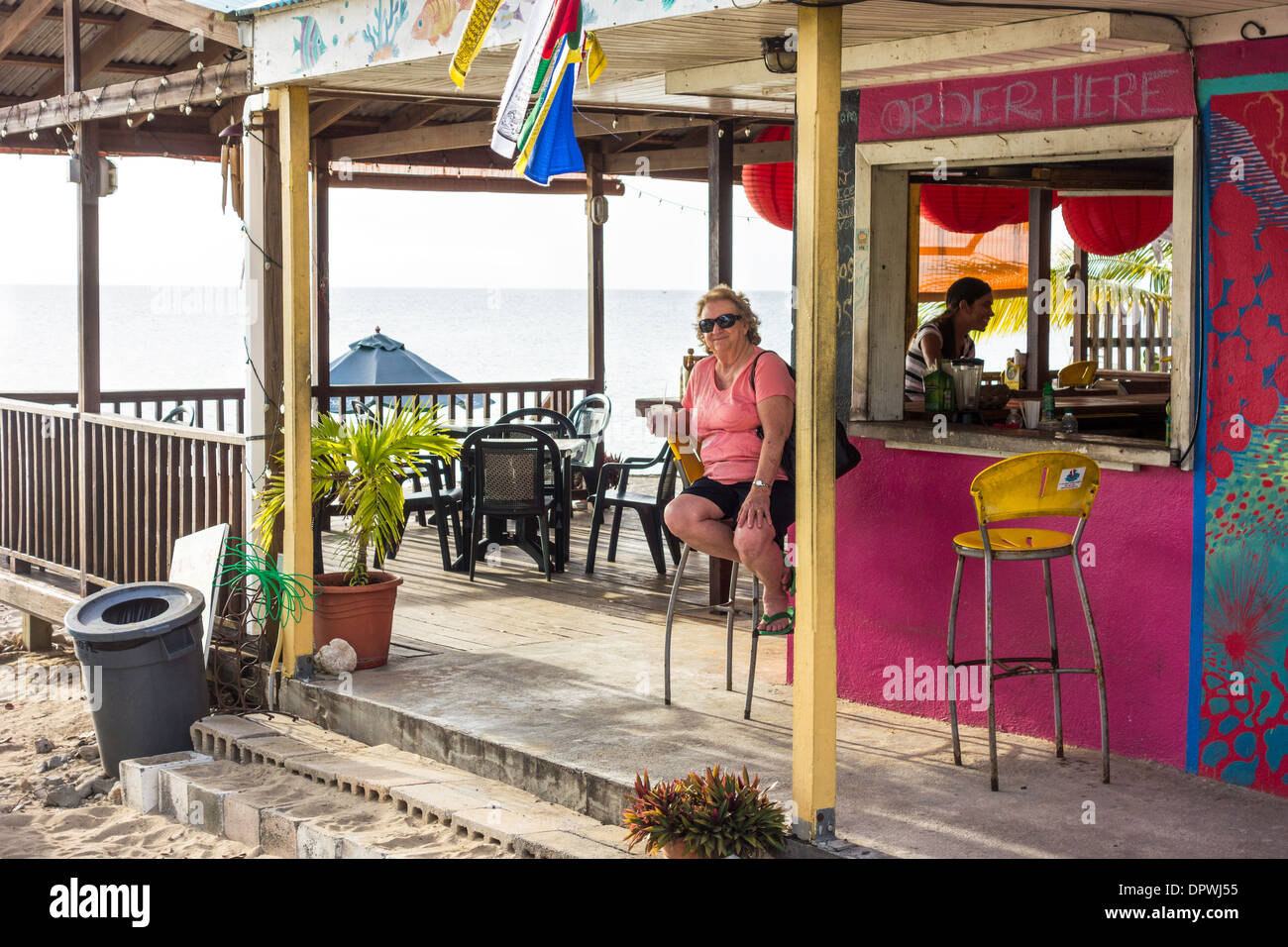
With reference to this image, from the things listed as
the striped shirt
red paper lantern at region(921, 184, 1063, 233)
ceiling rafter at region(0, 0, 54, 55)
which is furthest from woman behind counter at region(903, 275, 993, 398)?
ceiling rafter at region(0, 0, 54, 55)

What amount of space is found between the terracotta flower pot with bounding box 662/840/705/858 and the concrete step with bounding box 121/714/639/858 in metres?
0.23

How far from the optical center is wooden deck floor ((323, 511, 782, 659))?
6.55 m

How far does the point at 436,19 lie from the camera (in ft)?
15.6

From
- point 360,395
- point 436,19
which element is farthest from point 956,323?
point 360,395

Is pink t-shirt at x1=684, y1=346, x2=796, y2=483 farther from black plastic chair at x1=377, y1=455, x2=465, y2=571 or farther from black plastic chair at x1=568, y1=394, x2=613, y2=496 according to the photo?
black plastic chair at x1=568, y1=394, x2=613, y2=496

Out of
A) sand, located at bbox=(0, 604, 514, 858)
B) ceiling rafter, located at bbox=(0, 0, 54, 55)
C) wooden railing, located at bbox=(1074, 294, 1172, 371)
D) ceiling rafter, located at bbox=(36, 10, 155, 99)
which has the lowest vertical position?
sand, located at bbox=(0, 604, 514, 858)

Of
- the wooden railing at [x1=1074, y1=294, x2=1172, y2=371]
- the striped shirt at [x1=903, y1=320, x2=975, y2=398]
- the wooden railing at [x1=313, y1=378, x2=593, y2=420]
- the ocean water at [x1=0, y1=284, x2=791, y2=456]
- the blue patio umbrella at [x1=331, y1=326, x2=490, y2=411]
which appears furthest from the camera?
the ocean water at [x1=0, y1=284, x2=791, y2=456]

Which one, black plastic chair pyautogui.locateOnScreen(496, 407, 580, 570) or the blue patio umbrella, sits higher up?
the blue patio umbrella

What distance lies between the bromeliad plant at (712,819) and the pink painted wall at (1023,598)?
4.43ft

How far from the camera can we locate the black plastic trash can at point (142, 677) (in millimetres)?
5504

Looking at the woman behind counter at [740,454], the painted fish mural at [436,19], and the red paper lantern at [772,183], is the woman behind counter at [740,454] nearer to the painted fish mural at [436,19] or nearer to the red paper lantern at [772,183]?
the painted fish mural at [436,19]

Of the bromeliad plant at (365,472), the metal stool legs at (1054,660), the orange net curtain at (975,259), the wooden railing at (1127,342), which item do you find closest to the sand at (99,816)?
the bromeliad plant at (365,472)

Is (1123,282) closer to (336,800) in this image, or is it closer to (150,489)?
(150,489)

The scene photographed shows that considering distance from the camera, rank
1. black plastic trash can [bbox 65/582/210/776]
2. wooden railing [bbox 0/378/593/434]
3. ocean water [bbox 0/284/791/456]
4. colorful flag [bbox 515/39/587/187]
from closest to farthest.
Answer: colorful flag [bbox 515/39/587/187]
black plastic trash can [bbox 65/582/210/776]
wooden railing [bbox 0/378/593/434]
ocean water [bbox 0/284/791/456]
